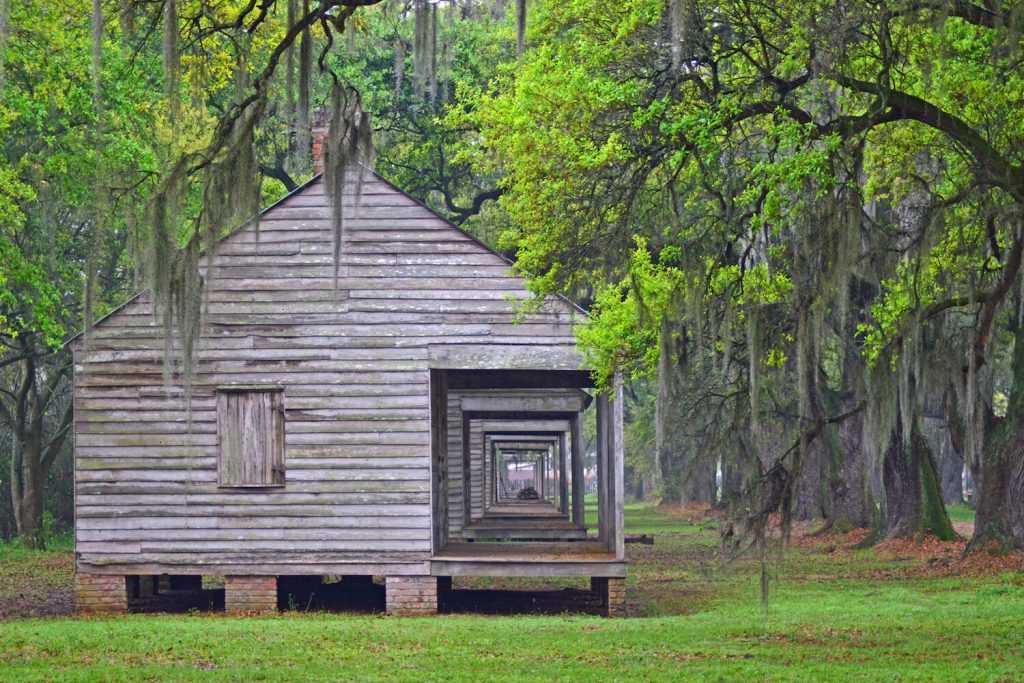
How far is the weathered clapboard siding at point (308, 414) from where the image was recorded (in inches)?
747

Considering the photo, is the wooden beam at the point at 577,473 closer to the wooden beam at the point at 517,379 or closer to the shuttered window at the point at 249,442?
the wooden beam at the point at 517,379

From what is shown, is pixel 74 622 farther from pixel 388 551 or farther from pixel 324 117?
pixel 324 117

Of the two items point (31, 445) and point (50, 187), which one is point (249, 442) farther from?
point (31, 445)

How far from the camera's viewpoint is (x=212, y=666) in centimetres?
1264

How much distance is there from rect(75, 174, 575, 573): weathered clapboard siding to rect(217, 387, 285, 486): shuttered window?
128 millimetres

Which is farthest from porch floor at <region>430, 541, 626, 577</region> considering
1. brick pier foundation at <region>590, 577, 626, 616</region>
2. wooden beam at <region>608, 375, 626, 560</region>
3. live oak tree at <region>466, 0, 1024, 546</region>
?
live oak tree at <region>466, 0, 1024, 546</region>

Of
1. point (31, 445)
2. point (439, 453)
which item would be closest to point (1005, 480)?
point (439, 453)

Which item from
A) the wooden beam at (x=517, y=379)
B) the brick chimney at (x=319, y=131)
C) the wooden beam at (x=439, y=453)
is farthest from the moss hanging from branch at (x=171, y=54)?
the wooden beam at (x=517, y=379)

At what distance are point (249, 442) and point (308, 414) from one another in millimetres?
923

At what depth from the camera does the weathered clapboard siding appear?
62.3 feet

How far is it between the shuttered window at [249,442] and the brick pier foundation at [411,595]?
217 centimetres

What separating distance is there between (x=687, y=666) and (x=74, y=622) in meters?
8.88

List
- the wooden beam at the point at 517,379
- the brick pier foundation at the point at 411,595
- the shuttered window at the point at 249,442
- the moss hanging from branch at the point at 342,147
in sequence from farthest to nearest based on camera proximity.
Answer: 1. the wooden beam at the point at 517,379
2. the shuttered window at the point at 249,442
3. the brick pier foundation at the point at 411,595
4. the moss hanging from branch at the point at 342,147

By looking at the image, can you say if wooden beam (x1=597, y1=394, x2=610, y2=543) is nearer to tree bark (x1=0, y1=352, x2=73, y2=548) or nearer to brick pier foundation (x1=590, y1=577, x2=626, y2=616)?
brick pier foundation (x1=590, y1=577, x2=626, y2=616)
